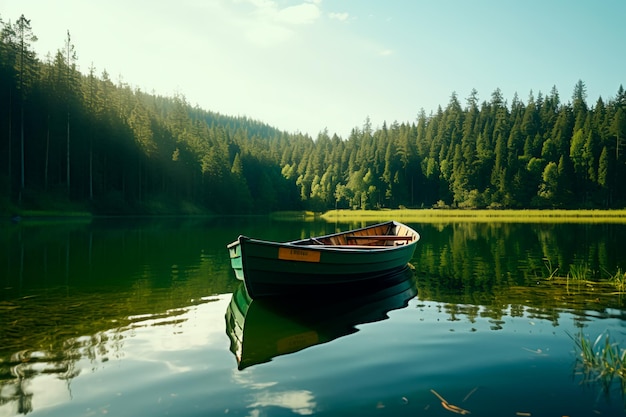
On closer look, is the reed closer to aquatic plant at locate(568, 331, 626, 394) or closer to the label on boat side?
aquatic plant at locate(568, 331, 626, 394)

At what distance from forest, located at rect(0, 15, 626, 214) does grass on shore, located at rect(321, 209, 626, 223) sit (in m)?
15.9

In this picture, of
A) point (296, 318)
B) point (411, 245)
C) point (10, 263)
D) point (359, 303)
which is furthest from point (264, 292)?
point (10, 263)

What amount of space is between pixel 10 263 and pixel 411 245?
17901 mm

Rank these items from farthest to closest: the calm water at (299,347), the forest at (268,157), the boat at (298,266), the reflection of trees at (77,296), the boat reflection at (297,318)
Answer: the forest at (268,157), the boat at (298,266), the boat reflection at (297,318), the reflection of trees at (77,296), the calm water at (299,347)

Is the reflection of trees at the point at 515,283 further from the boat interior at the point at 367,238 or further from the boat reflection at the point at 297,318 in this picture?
the boat reflection at the point at 297,318

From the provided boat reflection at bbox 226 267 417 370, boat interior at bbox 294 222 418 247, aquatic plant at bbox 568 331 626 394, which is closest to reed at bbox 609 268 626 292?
boat reflection at bbox 226 267 417 370

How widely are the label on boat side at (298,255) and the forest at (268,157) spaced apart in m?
53.4

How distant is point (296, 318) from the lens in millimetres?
11094

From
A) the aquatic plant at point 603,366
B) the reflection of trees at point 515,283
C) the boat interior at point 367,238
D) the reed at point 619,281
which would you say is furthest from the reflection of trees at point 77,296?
the reed at point 619,281

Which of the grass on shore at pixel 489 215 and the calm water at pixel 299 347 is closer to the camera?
the calm water at pixel 299 347

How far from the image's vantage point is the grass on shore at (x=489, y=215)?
7760 cm

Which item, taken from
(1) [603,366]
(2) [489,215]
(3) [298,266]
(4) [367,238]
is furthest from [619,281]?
(2) [489,215]

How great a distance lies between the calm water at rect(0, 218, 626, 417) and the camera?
6098 mm

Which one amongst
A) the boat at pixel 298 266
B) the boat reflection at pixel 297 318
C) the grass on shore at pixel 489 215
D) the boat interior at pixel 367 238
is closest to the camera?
the boat reflection at pixel 297 318
